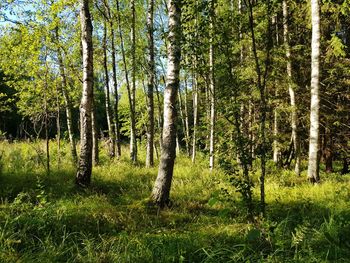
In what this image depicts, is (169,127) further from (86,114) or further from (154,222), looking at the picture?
(86,114)

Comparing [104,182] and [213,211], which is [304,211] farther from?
[104,182]

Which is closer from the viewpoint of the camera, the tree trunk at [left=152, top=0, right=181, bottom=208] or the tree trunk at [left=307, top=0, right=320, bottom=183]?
the tree trunk at [left=152, top=0, right=181, bottom=208]

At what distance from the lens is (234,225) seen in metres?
6.22

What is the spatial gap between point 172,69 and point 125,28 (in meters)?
12.3

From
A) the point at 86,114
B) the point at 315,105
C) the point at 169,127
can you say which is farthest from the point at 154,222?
the point at 315,105

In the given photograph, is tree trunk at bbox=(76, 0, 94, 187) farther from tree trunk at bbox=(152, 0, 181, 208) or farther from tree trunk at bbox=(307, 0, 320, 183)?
tree trunk at bbox=(307, 0, 320, 183)

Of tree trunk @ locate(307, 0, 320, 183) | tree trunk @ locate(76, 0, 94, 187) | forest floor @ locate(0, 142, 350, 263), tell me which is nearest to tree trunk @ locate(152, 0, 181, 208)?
forest floor @ locate(0, 142, 350, 263)

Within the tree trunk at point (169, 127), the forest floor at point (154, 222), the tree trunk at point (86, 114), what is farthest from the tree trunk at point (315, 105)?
the tree trunk at point (86, 114)

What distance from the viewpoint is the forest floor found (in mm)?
4469

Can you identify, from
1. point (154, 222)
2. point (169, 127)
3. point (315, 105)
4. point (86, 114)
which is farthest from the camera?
point (315, 105)

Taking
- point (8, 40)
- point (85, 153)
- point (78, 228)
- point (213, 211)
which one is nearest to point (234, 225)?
point (213, 211)

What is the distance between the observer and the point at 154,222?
20.9ft

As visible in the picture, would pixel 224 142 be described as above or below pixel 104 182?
above

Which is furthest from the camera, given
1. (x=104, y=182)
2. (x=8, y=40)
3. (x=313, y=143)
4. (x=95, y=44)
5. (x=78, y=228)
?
(x=95, y=44)
